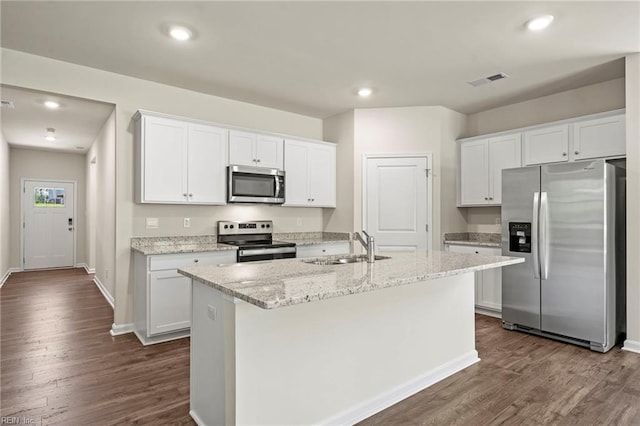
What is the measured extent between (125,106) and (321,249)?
2708 mm

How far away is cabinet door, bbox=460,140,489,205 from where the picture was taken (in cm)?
467

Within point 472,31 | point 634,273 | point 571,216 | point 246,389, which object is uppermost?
point 472,31

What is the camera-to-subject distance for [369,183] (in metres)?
4.91

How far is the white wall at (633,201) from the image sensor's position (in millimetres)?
3238

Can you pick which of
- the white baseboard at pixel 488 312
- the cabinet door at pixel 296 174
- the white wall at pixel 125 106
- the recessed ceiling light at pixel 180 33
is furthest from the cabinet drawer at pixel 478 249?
the recessed ceiling light at pixel 180 33

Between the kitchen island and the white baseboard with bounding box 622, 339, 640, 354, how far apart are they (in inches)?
74.2

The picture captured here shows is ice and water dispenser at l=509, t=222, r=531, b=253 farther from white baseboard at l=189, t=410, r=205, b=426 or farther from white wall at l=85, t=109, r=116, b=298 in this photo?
white wall at l=85, t=109, r=116, b=298

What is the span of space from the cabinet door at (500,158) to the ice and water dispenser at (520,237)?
0.74 m

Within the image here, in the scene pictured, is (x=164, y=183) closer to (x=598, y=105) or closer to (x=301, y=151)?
(x=301, y=151)

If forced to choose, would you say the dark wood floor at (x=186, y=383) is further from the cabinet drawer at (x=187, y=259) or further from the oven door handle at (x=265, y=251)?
the oven door handle at (x=265, y=251)

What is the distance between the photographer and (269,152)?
4.50 meters

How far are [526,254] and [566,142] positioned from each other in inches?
52.5

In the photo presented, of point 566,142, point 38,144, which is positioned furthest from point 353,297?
point 38,144

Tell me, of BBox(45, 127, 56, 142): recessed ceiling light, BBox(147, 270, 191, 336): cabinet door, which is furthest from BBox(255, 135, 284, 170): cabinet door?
BBox(45, 127, 56, 142): recessed ceiling light
